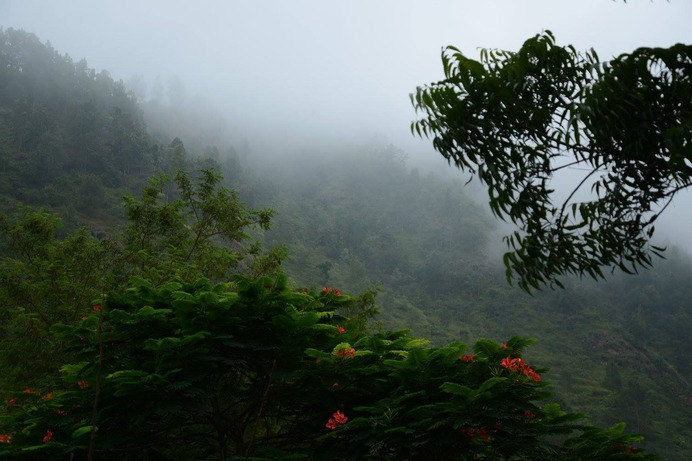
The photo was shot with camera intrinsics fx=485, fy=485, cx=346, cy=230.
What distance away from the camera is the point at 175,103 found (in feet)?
488

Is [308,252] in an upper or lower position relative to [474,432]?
upper

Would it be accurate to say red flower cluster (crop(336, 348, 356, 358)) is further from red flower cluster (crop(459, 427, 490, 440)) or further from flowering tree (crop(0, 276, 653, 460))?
red flower cluster (crop(459, 427, 490, 440))

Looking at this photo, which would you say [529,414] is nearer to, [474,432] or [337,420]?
Result: [474,432]

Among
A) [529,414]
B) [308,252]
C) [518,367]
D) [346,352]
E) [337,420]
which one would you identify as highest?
[308,252]

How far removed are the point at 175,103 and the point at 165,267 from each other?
6026 inches

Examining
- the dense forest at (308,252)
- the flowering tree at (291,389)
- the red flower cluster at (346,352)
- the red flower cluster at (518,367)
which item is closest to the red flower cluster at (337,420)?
the flowering tree at (291,389)

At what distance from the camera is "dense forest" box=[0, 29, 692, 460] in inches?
397

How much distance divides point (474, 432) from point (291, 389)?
1.83 metres

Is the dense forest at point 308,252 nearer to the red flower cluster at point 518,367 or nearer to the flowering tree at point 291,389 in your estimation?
the flowering tree at point 291,389

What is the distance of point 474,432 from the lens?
156 inches

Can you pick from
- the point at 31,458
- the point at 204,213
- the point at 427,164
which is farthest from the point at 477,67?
the point at 427,164

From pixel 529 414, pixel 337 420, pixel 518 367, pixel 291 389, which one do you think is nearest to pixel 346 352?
pixel 337 420

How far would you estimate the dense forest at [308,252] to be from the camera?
10.1 metres

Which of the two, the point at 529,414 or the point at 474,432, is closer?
the point at 474,432
